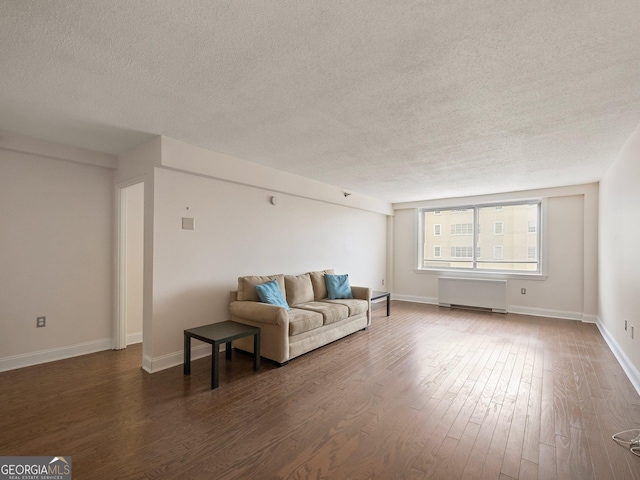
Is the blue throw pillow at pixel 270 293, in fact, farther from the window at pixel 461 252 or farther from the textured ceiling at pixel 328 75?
the window at pixel 461 252

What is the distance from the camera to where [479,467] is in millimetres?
1867

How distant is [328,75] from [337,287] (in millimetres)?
3504

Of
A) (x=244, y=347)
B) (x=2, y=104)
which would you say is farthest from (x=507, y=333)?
(x=2, y=104)

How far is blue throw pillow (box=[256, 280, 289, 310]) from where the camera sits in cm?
377

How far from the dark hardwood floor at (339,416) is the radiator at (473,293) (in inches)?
92.5

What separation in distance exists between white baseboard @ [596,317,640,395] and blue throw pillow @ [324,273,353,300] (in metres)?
3.34

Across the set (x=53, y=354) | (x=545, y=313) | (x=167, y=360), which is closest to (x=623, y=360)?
(x=545, y=313)

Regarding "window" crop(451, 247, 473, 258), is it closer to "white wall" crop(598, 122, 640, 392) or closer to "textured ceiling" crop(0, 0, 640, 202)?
"white wall" crop(598, 122, 640, 392)

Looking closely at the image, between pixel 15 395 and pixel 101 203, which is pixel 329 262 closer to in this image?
pixel 101 203

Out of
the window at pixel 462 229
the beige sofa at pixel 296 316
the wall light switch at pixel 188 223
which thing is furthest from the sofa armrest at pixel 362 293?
the window at pixel 462 229

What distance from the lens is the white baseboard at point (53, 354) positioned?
10.8ft

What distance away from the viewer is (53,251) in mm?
3590

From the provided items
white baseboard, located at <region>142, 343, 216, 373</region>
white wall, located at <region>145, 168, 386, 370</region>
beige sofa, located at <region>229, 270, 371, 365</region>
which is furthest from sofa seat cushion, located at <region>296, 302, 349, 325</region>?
white baseboard, located at <region>142, 343, 216, 373</region>

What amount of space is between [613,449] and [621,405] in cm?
83
